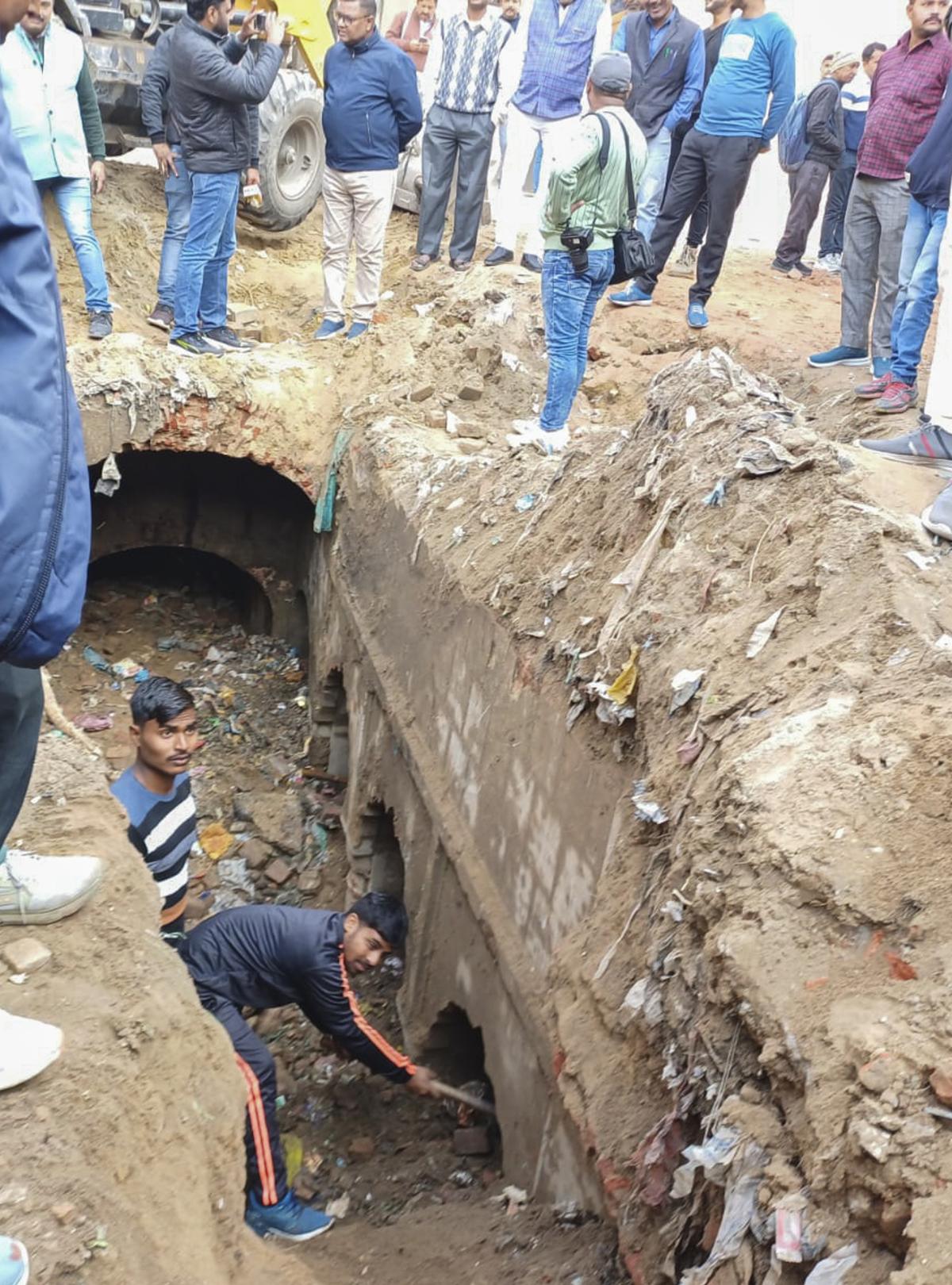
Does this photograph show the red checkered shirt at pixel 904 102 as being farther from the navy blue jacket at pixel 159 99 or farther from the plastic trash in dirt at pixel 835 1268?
the plastic trash in dirt at pixel 835 1268

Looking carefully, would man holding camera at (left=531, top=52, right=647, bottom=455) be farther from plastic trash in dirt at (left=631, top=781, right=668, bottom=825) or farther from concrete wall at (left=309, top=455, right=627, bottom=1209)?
plastic trash in dirt at (left=631, top=781, right=668, bottom=825)

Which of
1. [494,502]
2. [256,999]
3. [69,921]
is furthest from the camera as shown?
[494,502]

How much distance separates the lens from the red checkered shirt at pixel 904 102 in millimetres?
6711

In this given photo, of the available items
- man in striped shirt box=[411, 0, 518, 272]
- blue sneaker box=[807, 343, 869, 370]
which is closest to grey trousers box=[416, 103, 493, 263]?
man in striped shirt box=[411, 0, 518, 272]

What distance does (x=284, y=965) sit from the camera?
5.10m

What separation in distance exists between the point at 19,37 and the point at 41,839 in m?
5.88

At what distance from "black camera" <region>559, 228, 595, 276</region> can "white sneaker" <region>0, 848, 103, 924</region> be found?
14.4ft

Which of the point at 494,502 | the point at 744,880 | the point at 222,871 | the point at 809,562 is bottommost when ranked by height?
the point at 222,871

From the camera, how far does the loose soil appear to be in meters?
2.53

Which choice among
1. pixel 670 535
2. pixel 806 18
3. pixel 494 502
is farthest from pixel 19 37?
pixel 806 18

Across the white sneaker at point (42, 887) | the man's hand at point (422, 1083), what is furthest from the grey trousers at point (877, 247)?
the white sneaker at point (42, 887)

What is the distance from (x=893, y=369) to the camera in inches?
258

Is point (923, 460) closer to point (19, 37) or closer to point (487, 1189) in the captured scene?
point (487, 1189)

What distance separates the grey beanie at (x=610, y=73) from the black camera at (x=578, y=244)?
0.74 m
